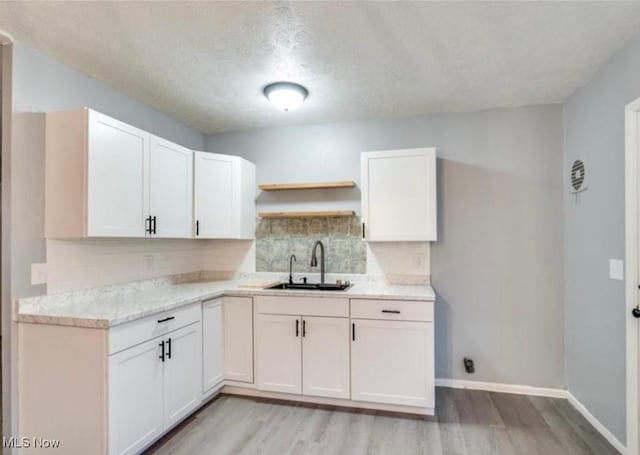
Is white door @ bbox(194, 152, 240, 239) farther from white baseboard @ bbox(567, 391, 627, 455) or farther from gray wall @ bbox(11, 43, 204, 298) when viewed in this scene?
white baseboard @ bbox(567, 391, 627, 455)

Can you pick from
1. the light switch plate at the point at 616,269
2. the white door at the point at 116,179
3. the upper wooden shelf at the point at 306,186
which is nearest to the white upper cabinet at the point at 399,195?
the upper wooden shelf at the point at 306,186

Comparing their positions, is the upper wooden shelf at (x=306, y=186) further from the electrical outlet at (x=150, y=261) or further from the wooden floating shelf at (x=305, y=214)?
the electrical outlet at (x=150, y=261)

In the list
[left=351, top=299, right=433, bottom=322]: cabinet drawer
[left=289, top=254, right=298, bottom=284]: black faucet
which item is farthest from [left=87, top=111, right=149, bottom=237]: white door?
[left=351, top=299, right=433, bottom=322]: cabinet drawer

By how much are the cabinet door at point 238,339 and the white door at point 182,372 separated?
33 cm

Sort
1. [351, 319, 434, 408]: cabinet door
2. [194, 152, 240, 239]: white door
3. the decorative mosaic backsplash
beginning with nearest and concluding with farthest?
1. [351, 319, 434, 408]: cabinet door
2. [194, 152, 240, 239]: white door
3. the decorative mosaic backsplash

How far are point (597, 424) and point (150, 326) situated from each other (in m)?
3.09

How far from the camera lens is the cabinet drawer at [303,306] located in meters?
2.71

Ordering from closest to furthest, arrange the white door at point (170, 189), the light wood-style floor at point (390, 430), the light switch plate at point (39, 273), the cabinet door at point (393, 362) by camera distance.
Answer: the light switch plate at point (39, 273) < the light wood-style floor at point (390, 430) < the cabinet door at point (393, 362) < the white door at point (170, 189)

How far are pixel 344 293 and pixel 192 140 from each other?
7.55 ft

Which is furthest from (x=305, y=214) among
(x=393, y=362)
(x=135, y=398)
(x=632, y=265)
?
(x=632, y=265)

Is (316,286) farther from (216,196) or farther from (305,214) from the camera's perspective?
(216,196)

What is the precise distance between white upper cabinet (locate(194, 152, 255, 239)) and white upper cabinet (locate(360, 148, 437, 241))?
47.6 inches

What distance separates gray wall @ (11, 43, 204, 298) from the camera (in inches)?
78.5

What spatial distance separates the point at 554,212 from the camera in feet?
9.66
